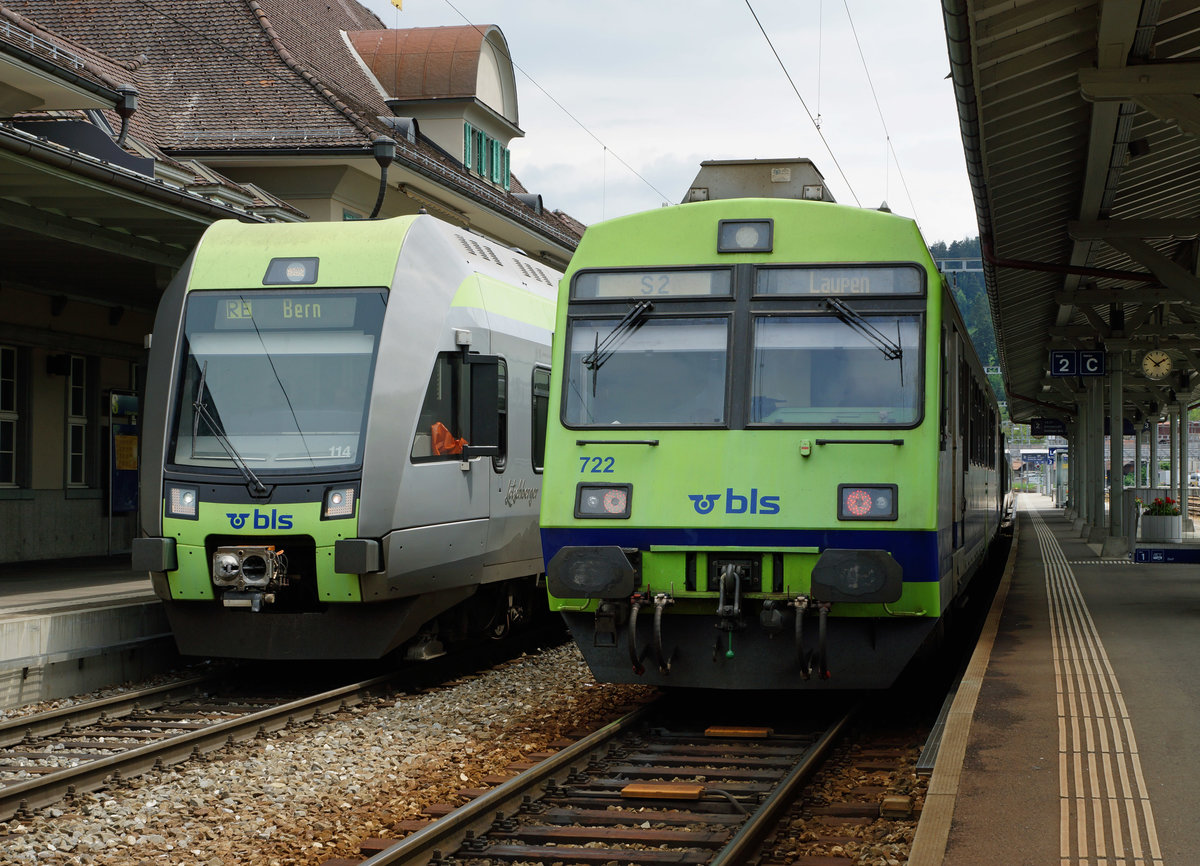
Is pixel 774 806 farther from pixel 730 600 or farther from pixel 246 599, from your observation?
pixel 246 599

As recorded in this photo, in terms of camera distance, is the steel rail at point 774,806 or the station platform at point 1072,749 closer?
the station platform at point 1072,749

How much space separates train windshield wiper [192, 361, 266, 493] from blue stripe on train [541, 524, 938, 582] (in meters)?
2.94

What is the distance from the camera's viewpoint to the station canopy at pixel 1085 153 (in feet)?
32.0

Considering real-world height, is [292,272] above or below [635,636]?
above

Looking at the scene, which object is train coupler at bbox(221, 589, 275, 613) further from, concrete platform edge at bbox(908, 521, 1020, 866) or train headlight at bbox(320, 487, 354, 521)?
concrete platform edge at bbox(908, 521, 1020, 866)

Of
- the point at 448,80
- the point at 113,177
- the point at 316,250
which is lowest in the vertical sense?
the point at 316,250

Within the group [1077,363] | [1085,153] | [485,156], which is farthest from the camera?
[485,156]

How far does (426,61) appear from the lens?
2923cm

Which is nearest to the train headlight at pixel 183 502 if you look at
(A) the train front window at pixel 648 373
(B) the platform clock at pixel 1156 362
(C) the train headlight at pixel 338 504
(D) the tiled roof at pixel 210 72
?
(C) the train headlight at pixel 338 504

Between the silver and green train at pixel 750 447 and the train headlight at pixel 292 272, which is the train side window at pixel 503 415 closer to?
the train headlight at pixel 292 272

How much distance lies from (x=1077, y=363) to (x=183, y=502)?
677 inches

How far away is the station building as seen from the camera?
1400 centimetres

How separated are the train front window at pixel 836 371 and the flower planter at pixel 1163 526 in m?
17.5

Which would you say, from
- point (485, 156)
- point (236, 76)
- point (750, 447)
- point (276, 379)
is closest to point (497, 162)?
point (485, 156)
